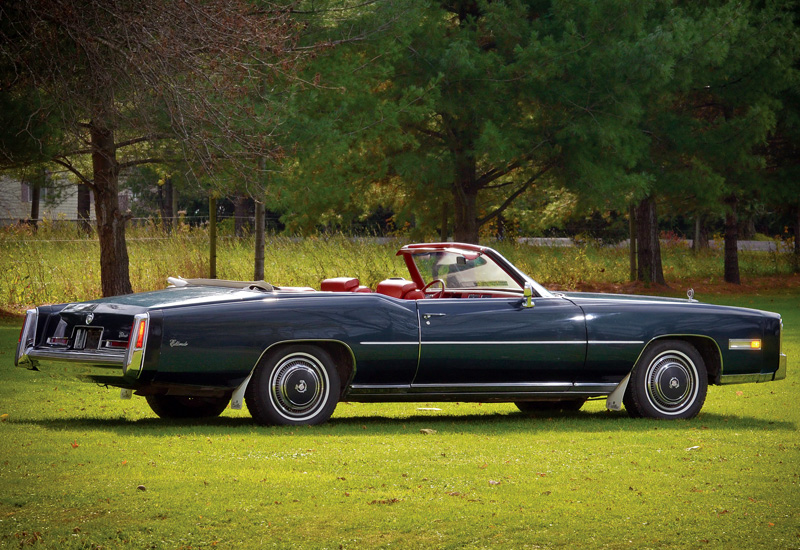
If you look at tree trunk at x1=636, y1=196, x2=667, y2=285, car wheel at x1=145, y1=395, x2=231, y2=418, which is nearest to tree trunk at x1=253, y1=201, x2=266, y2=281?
car wheel at x1=145, y1=395, x2=231, y2=418

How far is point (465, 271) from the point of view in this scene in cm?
977

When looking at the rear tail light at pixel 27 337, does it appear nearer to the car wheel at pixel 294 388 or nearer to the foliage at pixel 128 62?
the car wheel at pixel 294 388

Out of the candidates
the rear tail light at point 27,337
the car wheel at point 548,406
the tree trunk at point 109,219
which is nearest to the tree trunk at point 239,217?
the tree trunk at point 109,219

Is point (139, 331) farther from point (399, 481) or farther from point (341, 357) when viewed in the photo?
point (399, 481)

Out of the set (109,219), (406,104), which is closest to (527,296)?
(109,219)

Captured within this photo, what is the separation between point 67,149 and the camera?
1778 cm

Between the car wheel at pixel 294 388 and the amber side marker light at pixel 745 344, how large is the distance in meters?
3.36

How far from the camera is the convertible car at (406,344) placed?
27.3 feet

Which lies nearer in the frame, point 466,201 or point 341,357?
point 341,357

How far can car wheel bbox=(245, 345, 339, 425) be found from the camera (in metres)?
8.54

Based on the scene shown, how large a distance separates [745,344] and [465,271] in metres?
2.41

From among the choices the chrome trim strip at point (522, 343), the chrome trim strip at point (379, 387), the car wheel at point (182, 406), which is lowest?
the car wheel at point (182, 406)

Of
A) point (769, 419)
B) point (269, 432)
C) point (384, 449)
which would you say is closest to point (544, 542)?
point (384, 449)

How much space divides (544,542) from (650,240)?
84.4ft
